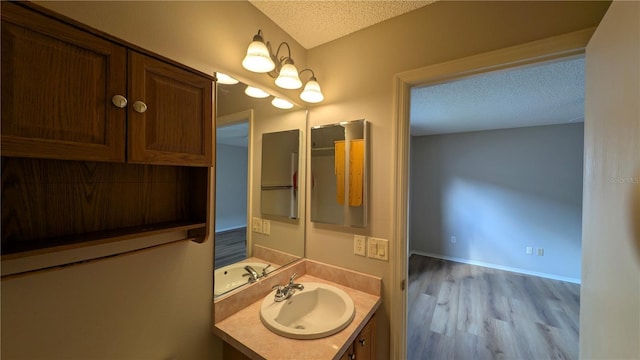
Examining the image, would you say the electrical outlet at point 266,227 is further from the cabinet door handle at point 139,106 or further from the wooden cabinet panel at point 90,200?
the cabinet door handle at point 139,106

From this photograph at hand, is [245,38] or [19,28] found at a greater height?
[245,38]

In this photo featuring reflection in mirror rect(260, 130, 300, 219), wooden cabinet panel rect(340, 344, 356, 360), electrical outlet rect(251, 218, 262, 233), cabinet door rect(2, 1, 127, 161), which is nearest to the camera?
cabinet door rect(2, 1, 127, 161)

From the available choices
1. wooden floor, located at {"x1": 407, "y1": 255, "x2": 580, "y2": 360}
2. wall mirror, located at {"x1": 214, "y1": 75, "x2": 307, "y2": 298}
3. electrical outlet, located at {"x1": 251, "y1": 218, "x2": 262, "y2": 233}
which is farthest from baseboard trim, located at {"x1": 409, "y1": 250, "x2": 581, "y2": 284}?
electrical outlet, located at {"x1": 251, "y1": 218, "x2": 262, "y2": 233}

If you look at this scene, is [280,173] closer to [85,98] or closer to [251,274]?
[251,274]

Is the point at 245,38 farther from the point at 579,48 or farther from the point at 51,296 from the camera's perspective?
the point at 579,48

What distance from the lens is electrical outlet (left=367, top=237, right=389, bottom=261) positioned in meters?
1.27

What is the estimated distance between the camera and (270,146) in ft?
4.74

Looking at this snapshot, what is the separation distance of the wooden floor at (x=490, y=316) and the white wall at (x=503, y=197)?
16.9 inches

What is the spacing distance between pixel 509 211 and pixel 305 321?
4155 mm

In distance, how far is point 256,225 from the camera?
52.5 inches

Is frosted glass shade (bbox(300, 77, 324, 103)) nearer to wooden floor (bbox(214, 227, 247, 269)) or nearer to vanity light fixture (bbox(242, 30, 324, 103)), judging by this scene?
vanity light fixture (bbox(242, 30, 324, 103))

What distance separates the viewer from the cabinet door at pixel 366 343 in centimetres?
106

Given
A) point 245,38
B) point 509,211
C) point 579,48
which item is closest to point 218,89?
point 245,38

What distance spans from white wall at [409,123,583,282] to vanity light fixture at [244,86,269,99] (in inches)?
155
